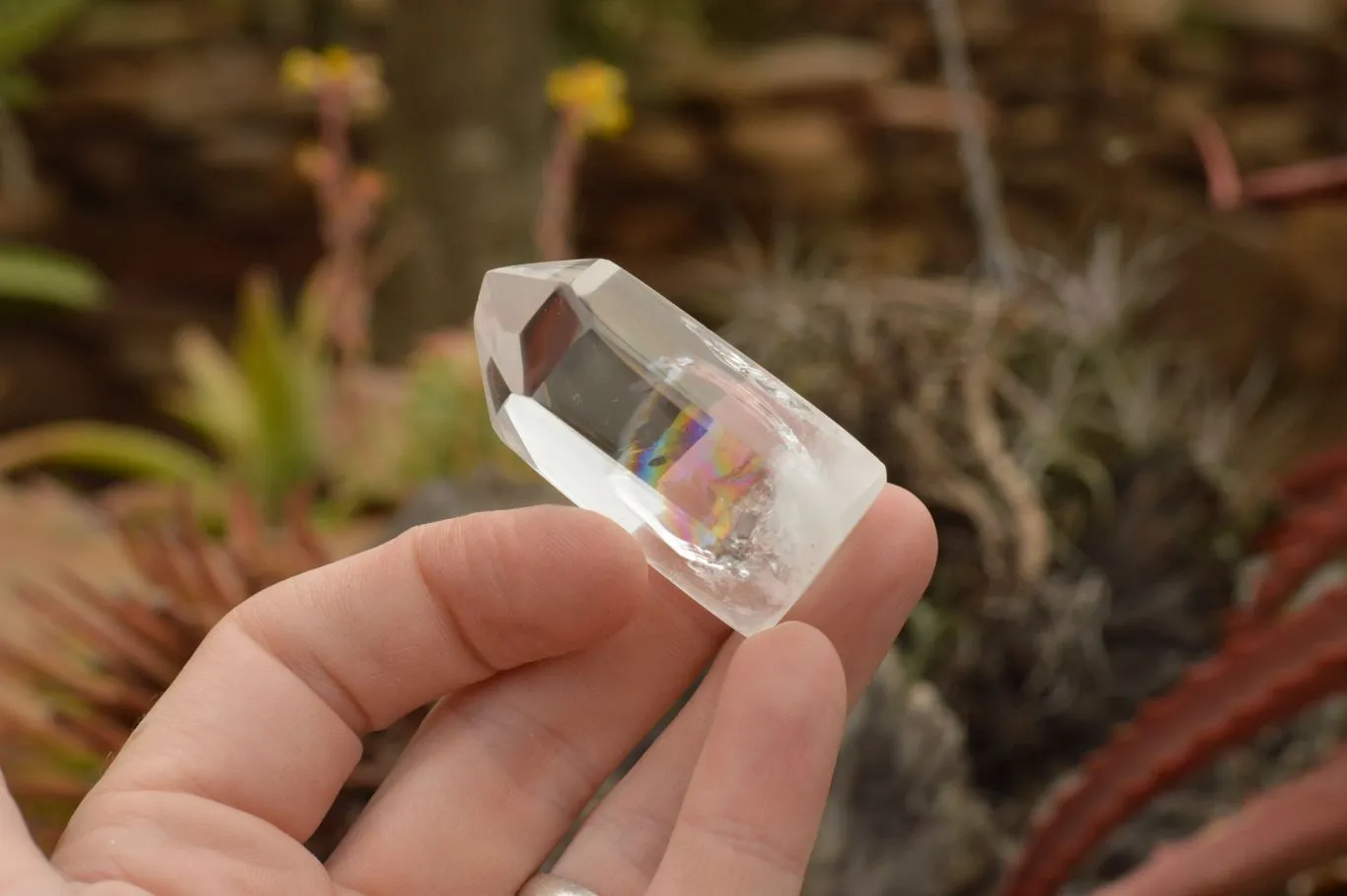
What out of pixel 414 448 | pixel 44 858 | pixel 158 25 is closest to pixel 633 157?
pixel 158 25

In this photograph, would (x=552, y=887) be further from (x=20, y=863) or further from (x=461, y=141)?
(x=461, y=141)

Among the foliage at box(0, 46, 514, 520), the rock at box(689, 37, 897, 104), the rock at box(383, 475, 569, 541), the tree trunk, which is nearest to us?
the rock at box(383, 475, 569, 541)

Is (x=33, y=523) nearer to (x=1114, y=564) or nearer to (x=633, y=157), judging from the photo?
(x=1114, y=564)

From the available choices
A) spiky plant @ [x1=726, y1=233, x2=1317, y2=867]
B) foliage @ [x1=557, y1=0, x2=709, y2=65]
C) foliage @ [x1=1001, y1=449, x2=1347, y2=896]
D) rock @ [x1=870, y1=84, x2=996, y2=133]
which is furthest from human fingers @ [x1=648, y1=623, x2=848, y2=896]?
rock @ [x1=870, y1=84, x2=996, y2=133]

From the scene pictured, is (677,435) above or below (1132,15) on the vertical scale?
above

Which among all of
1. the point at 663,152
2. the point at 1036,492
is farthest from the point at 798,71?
the point at 1036,492

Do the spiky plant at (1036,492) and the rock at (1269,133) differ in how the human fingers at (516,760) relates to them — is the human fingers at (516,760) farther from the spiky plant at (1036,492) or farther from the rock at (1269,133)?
the rock at (1269,133)

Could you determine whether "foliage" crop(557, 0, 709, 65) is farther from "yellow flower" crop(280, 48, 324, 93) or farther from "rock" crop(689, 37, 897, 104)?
"yellow flower" crop(280, 48, 324, 93)
